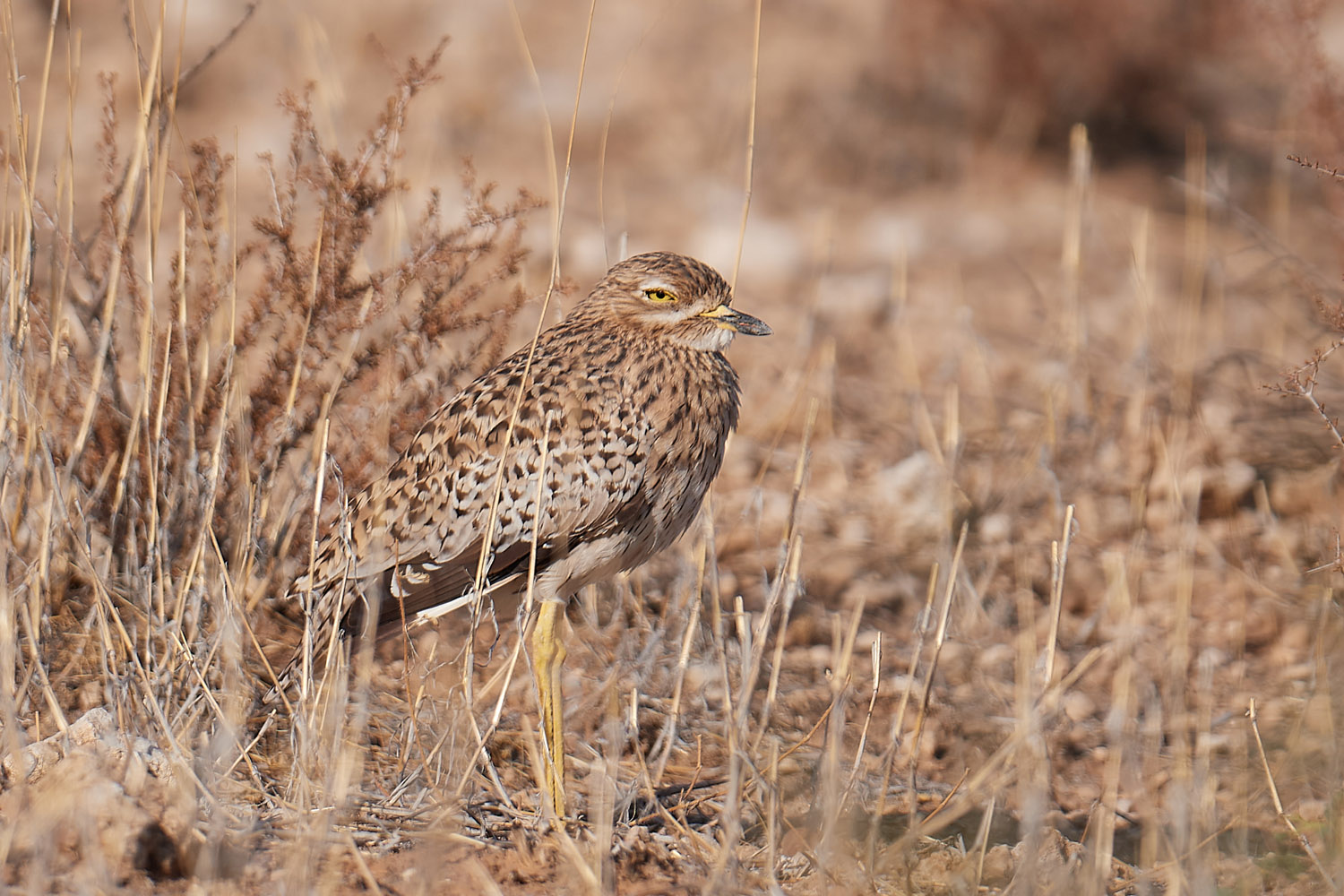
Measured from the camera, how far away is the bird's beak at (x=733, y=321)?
354 centimetres

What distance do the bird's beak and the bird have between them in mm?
27

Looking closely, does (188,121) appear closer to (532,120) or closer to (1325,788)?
(532,120)

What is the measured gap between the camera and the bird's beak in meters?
3.54

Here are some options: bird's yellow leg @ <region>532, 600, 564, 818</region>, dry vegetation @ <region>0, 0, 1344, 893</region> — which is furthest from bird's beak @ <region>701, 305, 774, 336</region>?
bird's yellow leg @ <region>532, 600, 564, 818</region>

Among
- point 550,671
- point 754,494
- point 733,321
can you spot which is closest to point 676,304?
point 733,321

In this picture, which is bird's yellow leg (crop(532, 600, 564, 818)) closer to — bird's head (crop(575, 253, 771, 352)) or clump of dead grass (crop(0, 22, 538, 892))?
clump of dead grass (crop(0, 22, 538, 892))

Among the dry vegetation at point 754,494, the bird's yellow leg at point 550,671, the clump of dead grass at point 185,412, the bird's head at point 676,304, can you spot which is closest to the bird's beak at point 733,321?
the bird's head at point 676,304

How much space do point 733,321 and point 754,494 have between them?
124 cm

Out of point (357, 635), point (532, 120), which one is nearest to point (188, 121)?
point (532, 120)

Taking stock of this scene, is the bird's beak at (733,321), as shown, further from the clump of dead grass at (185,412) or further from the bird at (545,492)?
the clump of dead grass at (185,412)

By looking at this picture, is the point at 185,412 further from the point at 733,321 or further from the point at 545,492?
the point at 733,321

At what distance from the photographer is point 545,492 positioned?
3.28 m

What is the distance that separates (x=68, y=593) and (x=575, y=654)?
1.43 m

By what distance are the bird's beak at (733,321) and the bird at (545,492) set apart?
0.03 m
